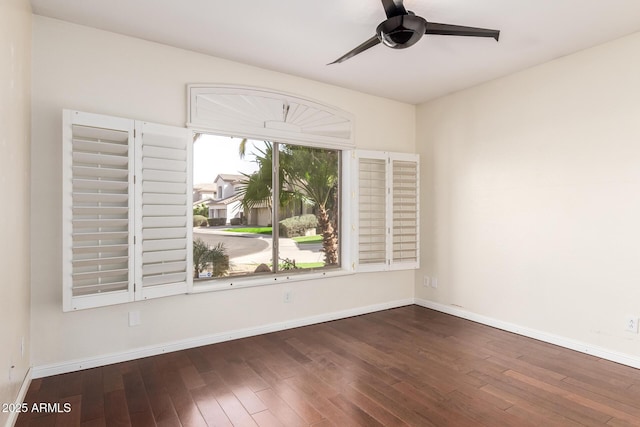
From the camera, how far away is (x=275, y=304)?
367cm

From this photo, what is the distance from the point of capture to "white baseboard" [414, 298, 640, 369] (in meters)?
2.91

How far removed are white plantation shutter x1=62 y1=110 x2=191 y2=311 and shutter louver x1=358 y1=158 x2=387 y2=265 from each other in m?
1.97

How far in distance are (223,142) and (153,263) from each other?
4.44 ft

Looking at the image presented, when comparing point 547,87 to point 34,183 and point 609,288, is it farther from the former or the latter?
point 34,183

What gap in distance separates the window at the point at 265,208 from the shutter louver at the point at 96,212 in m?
0.74

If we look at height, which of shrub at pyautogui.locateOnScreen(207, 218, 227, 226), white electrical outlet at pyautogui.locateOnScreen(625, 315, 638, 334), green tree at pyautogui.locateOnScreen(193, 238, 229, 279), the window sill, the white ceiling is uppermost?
the white ceiling

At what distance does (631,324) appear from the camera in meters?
2.87

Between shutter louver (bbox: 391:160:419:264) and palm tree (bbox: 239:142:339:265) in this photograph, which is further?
shutter louver (bbox: 391:160:419:264)

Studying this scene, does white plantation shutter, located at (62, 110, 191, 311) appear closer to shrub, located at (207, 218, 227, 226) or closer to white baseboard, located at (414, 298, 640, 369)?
shrub, located at (207, 218, 227, 226)

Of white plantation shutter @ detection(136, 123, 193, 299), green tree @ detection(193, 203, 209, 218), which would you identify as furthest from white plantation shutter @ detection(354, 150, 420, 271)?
white plantation shutter @ detection(136, 123, 193, 299)

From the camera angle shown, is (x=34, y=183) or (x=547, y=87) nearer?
(x=34, y=183)

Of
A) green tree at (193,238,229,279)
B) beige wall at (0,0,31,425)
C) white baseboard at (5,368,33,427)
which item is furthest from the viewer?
green tree at (193,238,229,279)

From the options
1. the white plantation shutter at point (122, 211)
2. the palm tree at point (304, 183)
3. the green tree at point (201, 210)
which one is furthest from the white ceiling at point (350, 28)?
the green tree at point (201, 210)

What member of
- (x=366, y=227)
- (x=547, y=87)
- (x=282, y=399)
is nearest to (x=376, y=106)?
(x=366, y=227)
